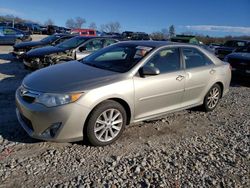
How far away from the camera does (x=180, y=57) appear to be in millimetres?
5340

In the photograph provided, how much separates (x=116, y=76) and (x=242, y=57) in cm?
785

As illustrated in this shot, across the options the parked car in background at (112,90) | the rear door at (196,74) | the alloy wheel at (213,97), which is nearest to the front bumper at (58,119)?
the parked car in background at (112,90)

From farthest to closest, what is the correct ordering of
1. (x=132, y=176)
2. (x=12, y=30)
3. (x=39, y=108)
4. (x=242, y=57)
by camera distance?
(x=12, y=30), (x=242, y=57), (x=39, y=108), (x=132, y=176)

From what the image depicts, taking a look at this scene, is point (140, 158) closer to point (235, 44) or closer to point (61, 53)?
point (61, 53)

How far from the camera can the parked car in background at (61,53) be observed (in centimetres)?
915

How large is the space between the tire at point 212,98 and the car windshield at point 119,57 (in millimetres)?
1895

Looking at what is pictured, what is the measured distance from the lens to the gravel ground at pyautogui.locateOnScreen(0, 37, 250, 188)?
134 inches

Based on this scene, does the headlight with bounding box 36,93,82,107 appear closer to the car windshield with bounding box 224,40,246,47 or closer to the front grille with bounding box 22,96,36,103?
the front grille with bounding box 22,96,36,103

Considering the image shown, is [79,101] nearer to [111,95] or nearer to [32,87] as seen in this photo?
[111,95]

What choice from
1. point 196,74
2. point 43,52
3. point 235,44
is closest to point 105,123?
point 196,74

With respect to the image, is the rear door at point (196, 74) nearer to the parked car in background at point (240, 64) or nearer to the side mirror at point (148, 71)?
the side mirror at point (148, 71)

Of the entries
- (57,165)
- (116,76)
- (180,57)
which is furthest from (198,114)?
(57,165)

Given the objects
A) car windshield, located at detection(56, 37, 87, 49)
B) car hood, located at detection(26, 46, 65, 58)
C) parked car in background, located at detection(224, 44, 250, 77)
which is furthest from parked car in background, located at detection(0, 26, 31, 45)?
parked car in background, located at detection(224, 44, 250, 77)

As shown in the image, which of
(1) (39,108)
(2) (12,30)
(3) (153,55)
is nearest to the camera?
(1) (39,108)
